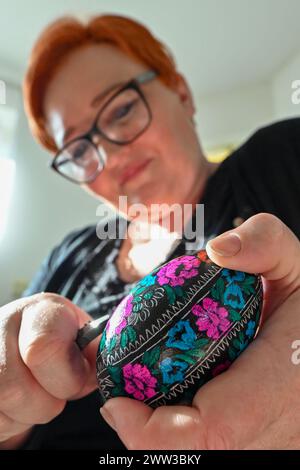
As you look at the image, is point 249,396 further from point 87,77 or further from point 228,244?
point 87,77

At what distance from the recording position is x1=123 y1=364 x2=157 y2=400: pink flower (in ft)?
1.06

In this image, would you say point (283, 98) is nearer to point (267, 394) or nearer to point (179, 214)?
point (179, 214)

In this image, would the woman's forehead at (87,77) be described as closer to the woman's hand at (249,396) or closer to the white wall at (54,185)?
the woman's hand at (249,396)

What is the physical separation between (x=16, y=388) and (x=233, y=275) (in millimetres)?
233

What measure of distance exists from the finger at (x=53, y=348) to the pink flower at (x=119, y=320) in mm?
39

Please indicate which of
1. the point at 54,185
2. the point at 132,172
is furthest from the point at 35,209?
the point at 132,172

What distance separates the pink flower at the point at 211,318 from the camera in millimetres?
322

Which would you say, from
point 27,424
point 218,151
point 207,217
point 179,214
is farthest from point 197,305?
point 218,151

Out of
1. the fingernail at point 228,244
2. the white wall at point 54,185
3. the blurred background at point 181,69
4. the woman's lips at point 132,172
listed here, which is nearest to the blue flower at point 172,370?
the fingernail at point 228,244

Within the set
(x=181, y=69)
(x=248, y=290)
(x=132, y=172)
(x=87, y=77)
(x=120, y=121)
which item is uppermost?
(x=181, y=69)

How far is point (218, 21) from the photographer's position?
5.57ft

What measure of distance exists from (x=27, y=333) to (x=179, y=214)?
0.47 m

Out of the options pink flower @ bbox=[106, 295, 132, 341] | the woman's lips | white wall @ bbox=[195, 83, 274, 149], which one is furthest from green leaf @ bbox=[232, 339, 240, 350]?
white wall @ bbox=[195, 83, 274, 149]

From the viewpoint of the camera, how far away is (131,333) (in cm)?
34
